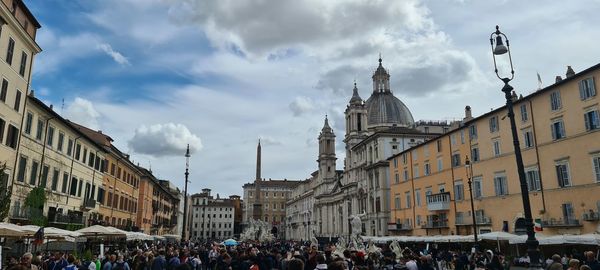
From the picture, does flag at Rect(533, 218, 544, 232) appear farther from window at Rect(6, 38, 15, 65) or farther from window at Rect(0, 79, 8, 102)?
window at Rect(6, 38, 15, 65)

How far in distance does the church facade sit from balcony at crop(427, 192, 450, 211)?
30.8 feet

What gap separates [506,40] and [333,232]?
8453 centimetres

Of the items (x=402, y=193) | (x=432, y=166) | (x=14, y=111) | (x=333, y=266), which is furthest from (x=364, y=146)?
(x=333, y=266)

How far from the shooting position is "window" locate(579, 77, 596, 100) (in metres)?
29.0

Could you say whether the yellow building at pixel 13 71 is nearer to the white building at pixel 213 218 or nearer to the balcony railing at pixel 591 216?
the balcony railing at pixel 591 216

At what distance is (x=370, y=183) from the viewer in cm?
7169

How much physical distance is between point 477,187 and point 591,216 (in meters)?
13.6

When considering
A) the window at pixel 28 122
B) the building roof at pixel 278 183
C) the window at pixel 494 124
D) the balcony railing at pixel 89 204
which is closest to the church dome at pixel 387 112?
the window at pixel 494 124

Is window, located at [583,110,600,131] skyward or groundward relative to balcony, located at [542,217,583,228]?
skyward

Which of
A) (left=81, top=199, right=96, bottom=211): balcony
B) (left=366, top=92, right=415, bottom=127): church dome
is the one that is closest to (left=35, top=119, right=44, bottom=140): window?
(left=81, top=199, right=96, bottom=211): balcony

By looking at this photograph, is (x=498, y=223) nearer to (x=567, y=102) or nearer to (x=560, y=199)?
(x=560, y=199)

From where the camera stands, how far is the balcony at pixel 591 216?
27906 millimetres

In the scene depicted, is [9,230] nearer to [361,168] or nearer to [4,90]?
[4,90]

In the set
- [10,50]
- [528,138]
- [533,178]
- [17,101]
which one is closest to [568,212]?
[533,178]
